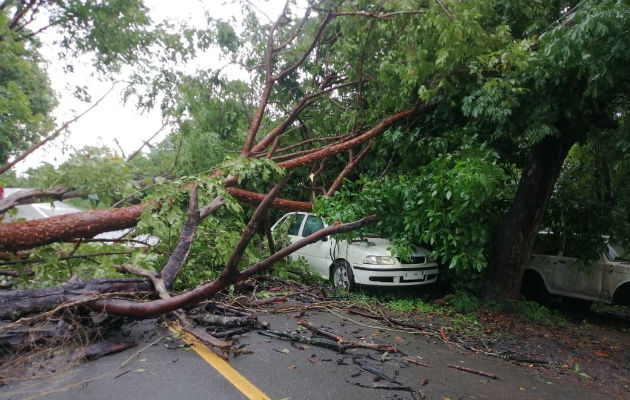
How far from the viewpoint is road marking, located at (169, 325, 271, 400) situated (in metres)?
3.31

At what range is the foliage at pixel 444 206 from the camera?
598 centimetres

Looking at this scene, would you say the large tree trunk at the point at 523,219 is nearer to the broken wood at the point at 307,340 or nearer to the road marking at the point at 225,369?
the broken wood at the point at 307,340

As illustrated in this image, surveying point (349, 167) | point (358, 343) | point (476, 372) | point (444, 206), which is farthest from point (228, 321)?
point (349, 167)

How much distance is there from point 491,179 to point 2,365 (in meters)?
5.88

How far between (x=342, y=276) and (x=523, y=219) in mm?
3238

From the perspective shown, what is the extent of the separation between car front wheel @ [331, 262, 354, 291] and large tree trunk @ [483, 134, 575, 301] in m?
2.30

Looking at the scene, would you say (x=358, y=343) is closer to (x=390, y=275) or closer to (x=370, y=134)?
(x=390, y=275)

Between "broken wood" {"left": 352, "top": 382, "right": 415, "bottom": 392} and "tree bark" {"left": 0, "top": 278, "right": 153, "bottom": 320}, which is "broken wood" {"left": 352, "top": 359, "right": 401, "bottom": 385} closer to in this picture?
"broken wood" {"left": 352, "top": 382, "right": 415, "bottom": 392}

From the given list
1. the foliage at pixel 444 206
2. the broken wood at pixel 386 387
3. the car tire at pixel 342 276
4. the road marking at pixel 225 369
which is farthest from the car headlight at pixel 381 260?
the broken wood at pixel 386 387

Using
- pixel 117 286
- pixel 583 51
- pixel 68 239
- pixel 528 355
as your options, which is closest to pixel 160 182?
pixel 68 239

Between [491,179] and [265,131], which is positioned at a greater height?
[265,131]

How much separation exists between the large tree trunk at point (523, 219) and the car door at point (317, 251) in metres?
2.93

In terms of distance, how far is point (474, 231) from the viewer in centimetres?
634

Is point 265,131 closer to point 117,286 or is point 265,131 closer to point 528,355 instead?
point 117,286
